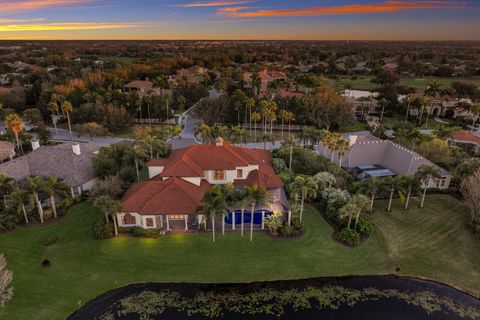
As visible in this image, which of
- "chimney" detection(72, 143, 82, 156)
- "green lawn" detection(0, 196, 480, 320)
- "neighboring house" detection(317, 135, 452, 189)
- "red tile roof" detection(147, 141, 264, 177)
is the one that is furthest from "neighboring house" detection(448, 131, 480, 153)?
"chimney" detection(72, 143, 82, 156)

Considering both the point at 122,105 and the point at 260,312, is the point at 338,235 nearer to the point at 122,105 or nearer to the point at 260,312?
the point at 260,312

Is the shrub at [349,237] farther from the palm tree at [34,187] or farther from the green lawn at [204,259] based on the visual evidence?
the palm tree at [34,187]

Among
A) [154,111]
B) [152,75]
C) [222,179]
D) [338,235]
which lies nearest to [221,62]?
[152,75]

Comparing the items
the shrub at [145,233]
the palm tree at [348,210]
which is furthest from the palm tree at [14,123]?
the palm tree at [348,210]

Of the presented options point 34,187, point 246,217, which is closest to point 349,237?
point 246,217

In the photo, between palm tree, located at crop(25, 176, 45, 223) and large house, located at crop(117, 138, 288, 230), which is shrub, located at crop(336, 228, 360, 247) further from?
palm tree, located at crop(25, 176, 45, 223)
